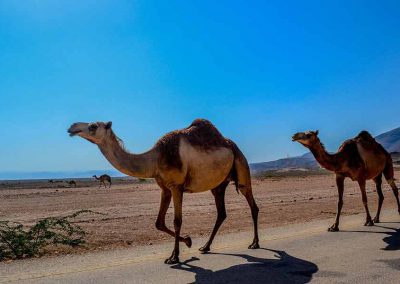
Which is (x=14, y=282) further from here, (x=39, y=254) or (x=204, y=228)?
(x=204, y=228)

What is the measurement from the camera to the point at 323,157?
40.5 feet

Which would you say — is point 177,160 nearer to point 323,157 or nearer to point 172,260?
point 172,260

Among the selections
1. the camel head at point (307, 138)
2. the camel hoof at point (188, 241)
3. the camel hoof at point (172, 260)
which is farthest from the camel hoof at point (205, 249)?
the camel head at point (307, 138)

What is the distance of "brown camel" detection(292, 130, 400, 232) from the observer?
12.2 meters

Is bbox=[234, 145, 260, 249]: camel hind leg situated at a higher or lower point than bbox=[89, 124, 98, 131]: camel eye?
lower

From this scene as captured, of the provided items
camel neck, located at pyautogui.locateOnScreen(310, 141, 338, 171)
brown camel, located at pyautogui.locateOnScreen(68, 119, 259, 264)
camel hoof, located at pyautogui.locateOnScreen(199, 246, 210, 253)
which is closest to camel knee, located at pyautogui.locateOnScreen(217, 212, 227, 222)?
brown camel, located at pyautogui.locateOnScreen(68, 119, 259, 264)

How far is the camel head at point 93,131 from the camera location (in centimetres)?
754

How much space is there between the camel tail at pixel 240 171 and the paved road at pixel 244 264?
132cm

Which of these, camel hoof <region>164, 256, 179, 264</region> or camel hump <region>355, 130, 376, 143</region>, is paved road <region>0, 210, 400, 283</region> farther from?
camel hump <region>355, 130, 376, 143</region>

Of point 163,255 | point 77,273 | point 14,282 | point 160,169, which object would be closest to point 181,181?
point 160,169

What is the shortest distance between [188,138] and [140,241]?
11.7 ft

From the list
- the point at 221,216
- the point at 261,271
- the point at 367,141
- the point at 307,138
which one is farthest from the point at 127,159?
the point at 367,141

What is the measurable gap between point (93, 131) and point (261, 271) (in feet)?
11.9

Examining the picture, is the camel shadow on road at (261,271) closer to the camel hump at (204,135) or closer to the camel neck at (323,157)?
the camel hump at (204,135)
